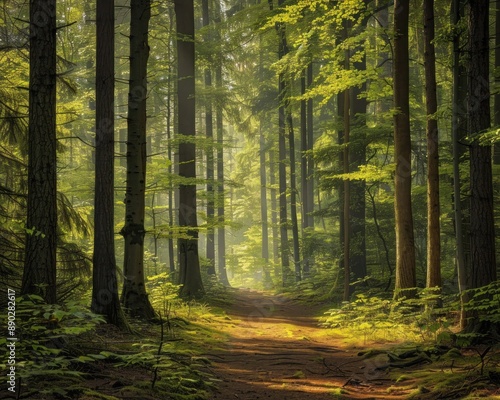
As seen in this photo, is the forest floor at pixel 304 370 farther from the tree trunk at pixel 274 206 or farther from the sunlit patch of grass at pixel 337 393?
the tree trunk at pixel 274 206

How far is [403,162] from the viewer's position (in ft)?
37.6

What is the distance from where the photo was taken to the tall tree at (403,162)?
37.3 ft

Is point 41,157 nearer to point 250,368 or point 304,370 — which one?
point 250,368

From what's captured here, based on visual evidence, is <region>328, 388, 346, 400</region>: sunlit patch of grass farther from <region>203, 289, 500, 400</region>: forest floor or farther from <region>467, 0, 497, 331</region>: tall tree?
<region>467, 0, 497, 331</region>: tall tree

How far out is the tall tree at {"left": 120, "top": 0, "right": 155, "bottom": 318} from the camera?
10336mm

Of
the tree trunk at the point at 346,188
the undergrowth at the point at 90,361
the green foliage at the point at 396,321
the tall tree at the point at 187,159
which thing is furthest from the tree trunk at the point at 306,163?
the undergrowth at the point at 90,361

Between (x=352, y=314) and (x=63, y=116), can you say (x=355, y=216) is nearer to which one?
(x=352, y=314)

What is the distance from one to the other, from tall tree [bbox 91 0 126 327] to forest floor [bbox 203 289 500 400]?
7.38ft

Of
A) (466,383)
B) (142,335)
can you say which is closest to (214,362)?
(142,335)

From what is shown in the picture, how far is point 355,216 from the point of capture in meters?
16.6

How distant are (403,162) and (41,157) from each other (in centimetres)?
846

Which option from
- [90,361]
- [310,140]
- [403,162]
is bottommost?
[90,361]

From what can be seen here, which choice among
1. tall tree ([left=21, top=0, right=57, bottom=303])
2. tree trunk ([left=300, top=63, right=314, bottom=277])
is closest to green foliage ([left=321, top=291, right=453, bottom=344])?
tall tree ([left=21, top=0, right=57, bottom=303])

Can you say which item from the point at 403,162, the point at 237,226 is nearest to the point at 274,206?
the point at 237,226
